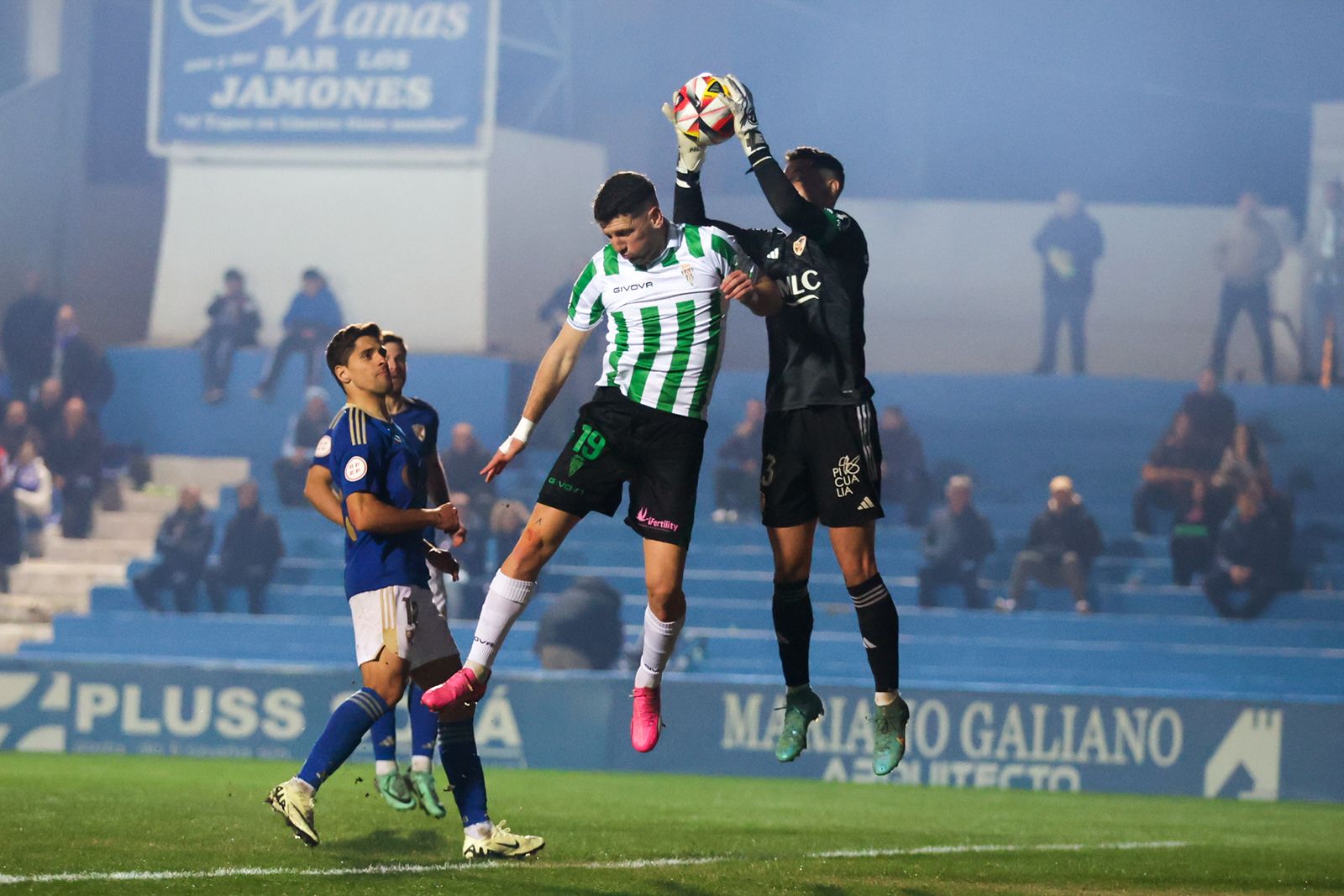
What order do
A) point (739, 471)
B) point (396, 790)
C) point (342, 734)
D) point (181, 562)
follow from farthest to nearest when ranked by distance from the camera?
point (739, 471) → point (181, 562) → point (396, 790) → point (342, 734)

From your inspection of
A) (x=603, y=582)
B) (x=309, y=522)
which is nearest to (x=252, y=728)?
(x=603, y=582)

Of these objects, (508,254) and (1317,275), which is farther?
(508,254)

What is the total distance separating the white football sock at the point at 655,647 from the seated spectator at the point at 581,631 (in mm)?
9001

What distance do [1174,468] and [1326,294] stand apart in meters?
4.56

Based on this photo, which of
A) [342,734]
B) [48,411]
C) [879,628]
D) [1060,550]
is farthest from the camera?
[48,411]

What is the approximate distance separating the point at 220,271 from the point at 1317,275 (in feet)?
45.2

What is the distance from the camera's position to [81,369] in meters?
20.5

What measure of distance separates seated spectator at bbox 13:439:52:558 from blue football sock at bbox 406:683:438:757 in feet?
40.6

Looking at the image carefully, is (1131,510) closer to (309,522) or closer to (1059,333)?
(1059,333)

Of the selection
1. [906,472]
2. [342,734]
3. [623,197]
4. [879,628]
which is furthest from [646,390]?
[906,472]

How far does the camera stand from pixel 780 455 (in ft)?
22.7

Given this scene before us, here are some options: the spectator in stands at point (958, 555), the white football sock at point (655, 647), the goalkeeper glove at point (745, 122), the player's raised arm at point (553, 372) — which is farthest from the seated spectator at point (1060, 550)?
the player's raised arm at point (553, 372)

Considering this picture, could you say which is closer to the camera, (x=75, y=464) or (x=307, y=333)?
(x=75, y=464)

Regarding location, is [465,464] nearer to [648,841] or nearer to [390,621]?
[648,841]
